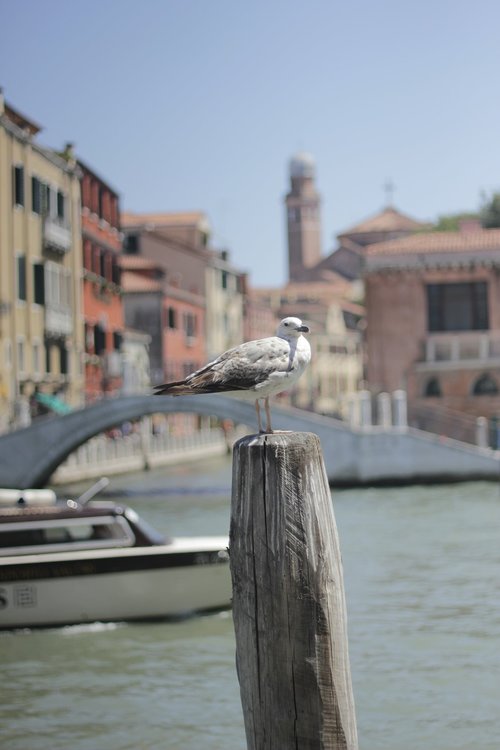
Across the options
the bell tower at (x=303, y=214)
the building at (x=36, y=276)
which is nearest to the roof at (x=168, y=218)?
the building at (x=36, y=276)

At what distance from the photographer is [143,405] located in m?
27.0

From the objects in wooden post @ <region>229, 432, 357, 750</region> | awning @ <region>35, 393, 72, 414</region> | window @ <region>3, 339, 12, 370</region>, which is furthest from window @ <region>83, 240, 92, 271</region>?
wooden post @ <region>229, 432, 357, 750</region>

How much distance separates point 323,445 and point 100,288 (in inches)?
415

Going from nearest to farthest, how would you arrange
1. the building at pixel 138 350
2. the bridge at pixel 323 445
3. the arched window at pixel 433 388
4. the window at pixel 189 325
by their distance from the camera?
the bridge at pixel 323 445, the arched window at pixel 433 388, the building at pixel 138 350, the window at pixel 189 325

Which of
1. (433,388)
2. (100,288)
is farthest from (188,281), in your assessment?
(433,388)

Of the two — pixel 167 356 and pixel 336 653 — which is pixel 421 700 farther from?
pixel 167 356

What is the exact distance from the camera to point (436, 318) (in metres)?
32.4

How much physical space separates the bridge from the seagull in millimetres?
20640

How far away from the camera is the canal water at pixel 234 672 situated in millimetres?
8508

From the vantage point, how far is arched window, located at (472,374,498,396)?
103 feet

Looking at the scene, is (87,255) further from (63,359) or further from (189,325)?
(189,325)

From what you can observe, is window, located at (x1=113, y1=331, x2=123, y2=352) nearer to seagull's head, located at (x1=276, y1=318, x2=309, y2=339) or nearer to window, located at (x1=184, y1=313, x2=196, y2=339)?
window, located at (x1=184, y1=313, x2=196, y2=339)

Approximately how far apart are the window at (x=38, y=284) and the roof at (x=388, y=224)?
43.5 metres

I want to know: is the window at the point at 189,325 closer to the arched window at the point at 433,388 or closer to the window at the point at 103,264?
the window at the point at 103,264
